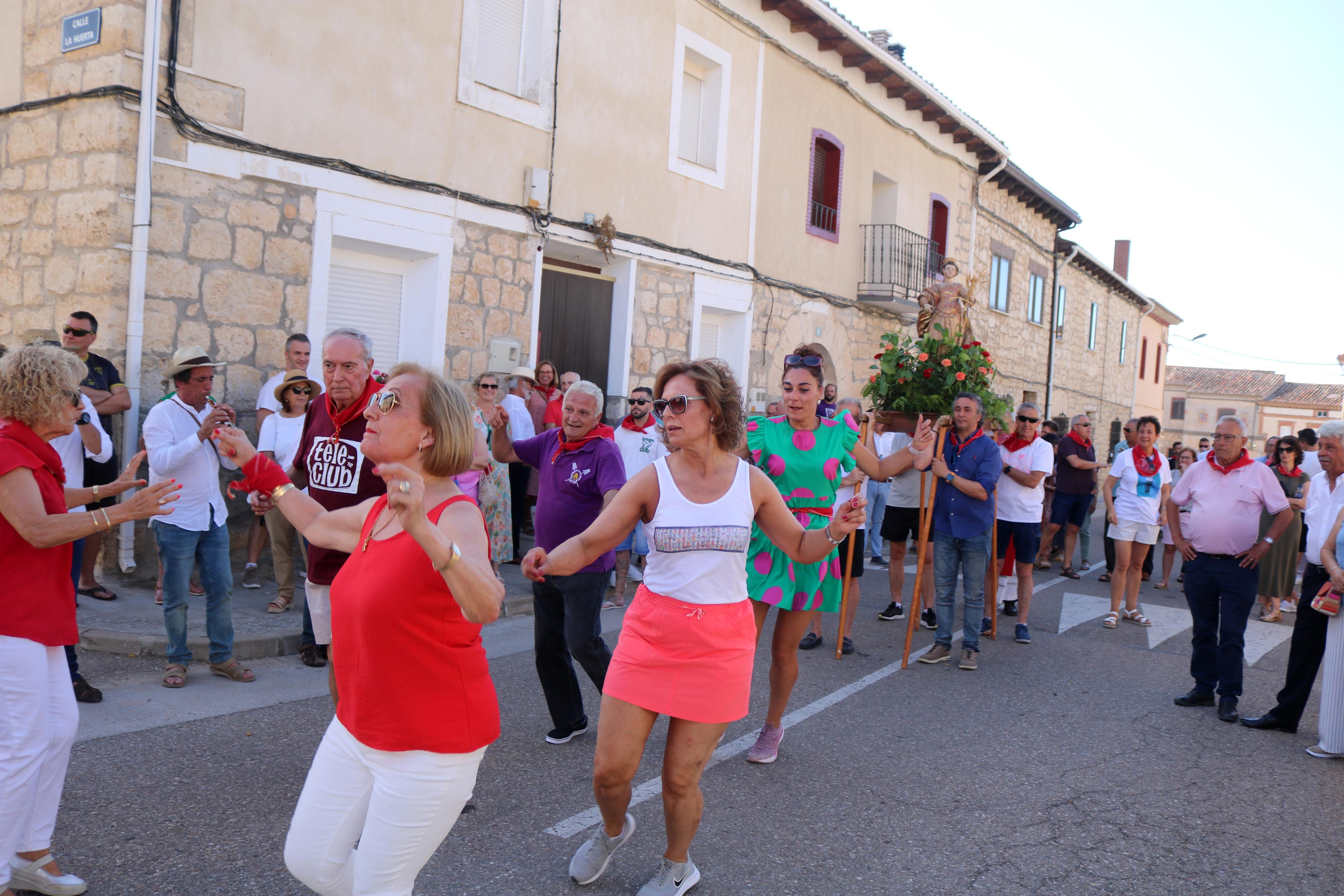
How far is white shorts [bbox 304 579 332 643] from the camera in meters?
4.44

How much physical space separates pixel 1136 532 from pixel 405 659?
28.4 ft

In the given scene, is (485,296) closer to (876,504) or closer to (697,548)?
(876,504)

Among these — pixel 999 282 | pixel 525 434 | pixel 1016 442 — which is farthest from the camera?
pixel 999 282

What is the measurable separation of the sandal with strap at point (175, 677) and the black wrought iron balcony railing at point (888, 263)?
13.5 m

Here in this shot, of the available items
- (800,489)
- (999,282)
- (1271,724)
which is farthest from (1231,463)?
(999,282)

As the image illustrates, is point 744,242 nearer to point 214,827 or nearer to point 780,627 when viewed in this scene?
point 780,627

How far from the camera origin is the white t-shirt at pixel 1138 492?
30.7ft

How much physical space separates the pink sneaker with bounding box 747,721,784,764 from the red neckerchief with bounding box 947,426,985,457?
3.40m

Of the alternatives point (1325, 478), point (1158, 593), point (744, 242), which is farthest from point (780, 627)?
point (744, 242)

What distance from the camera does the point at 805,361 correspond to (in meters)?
4.83

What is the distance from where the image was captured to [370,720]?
245 cm

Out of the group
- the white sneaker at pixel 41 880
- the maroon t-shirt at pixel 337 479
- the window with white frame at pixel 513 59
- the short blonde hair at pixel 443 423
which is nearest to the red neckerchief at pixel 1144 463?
the window with white frame at pixel 513 59

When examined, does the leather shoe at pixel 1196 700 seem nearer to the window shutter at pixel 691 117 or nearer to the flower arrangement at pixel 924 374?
the flower arrangement at pixel 924 374

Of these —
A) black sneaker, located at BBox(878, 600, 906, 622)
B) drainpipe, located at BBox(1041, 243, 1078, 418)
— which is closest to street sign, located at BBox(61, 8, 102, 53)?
black sneaker, located at BBox(878, 600, 906, 622)
